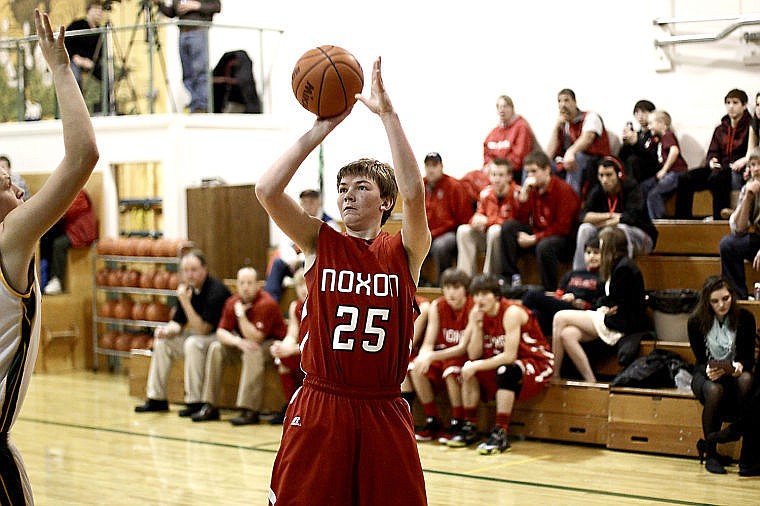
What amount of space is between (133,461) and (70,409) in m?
2.49

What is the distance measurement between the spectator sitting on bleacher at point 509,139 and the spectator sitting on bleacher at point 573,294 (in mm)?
2229

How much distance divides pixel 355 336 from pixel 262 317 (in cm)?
553

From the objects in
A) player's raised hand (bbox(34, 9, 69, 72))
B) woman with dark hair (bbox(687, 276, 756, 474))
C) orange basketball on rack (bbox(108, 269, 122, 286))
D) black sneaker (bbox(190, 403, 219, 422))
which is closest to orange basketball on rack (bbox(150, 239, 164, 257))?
orange basketball on rack (bbox(108, 269, 122, 286))

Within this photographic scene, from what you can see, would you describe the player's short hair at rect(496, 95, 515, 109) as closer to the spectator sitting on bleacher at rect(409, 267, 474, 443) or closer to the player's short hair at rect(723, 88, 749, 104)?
the player's short hair at rect(723, 88, 749, 104)

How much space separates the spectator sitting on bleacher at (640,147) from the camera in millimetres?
9562

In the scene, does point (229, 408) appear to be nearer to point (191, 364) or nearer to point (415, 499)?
point (191, 364)

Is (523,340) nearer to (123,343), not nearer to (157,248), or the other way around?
(157,248)

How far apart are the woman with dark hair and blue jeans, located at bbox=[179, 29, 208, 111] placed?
721 cm

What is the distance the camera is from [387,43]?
11938 millimetres

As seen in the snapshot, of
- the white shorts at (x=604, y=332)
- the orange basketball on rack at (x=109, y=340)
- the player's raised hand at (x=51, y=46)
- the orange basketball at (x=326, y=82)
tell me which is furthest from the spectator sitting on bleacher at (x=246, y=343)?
the player's raised hand at (x=51, y=46)

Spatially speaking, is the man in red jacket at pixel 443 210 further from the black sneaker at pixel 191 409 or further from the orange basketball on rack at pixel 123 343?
the orange basketball on rack at pixel 123 343

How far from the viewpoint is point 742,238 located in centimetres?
796

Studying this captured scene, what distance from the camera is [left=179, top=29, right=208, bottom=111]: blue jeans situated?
12344mm

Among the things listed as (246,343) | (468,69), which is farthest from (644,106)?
(246,343)
